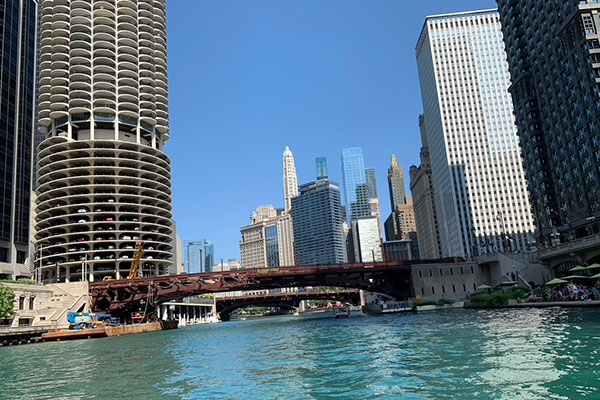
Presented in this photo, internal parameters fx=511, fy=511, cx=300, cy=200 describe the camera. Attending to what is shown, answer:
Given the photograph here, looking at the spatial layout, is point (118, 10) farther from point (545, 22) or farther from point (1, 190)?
point (545, 22)

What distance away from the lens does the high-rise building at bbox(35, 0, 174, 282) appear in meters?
142

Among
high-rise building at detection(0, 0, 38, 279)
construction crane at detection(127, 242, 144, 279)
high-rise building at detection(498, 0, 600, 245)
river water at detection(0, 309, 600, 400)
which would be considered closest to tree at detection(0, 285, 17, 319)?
high-rise building at detection(0, 0, 38, 279)

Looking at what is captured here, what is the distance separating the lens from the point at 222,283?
114062mm

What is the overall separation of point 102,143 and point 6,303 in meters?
78.2

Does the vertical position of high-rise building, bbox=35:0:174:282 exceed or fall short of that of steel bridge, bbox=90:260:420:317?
it exceeds it

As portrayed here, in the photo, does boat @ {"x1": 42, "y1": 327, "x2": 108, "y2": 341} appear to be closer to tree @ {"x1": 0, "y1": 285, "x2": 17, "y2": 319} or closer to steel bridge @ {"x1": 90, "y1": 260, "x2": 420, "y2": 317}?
tree @ {"x1": 0, "y1": 285, "x2": 17, "y2": 319}

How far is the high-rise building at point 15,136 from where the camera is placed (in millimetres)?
121375

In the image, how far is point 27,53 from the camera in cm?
13862

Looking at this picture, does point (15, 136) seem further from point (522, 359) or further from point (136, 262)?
point (522, 359)

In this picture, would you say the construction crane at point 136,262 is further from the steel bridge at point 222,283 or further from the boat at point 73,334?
the boat at point 73,334

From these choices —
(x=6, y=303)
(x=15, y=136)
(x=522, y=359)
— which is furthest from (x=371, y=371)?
(x=15, y=136)

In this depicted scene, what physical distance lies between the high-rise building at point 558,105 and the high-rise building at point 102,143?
105 m

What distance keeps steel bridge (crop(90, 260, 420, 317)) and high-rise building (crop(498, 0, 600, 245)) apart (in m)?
37.7

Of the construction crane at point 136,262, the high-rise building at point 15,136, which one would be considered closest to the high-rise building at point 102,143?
the construction crane at point 136,262
